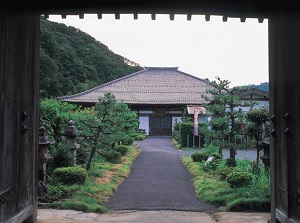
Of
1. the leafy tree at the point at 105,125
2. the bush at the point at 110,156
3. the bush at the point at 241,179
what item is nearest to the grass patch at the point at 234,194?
the bush at the point at 241,179

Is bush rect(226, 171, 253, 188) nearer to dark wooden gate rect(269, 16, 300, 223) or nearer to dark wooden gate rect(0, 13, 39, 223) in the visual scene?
dark wooden gate rect(269, 16, 300, 223)

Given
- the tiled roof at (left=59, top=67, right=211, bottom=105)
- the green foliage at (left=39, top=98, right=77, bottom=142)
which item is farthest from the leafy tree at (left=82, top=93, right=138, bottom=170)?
the tiled roof at (left=59, top=67, right=211, bottom=105)

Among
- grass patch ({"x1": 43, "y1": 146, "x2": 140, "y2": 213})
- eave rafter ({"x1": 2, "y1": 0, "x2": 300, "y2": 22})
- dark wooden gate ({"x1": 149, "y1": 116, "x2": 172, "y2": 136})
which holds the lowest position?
grass patch ({"x1": 43, "y1": 146, "x2": 140, "y2": 213})

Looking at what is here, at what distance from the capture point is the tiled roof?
32500 mm

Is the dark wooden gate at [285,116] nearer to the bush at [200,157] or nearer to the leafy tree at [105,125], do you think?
the leafy tree at [105,125]

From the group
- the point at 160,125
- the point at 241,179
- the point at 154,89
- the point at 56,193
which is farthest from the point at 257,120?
the point at 154,89

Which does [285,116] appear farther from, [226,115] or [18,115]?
[226,115]

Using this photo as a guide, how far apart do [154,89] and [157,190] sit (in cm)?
2629

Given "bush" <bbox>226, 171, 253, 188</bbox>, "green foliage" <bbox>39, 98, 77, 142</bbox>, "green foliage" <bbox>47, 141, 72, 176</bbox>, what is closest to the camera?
"bush" <bbox>226, 171, 253, 188</bbox>

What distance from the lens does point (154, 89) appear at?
119ft

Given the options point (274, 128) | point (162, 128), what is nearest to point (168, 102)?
point (162, 128)

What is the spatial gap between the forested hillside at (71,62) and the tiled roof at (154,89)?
3.26 m

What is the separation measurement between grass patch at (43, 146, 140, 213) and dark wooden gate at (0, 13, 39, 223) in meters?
1.69

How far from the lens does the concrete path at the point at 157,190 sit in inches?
331
